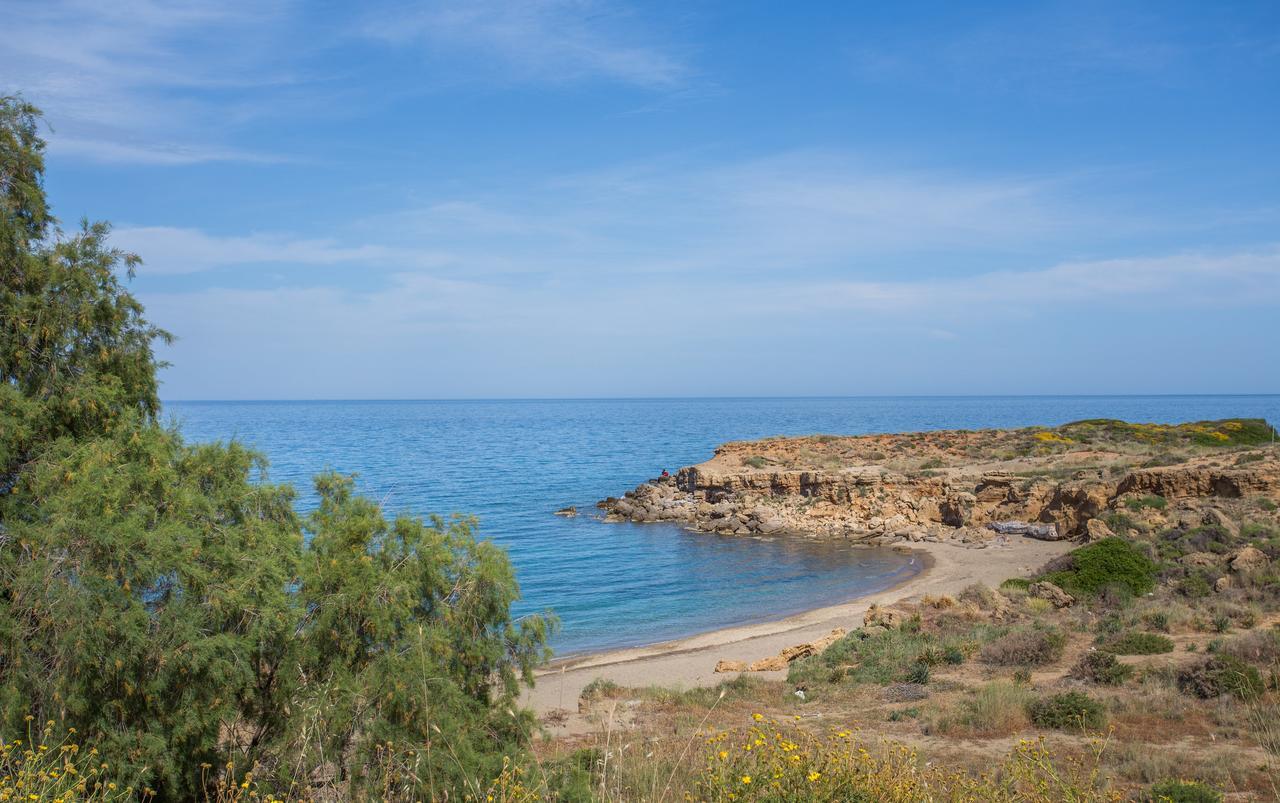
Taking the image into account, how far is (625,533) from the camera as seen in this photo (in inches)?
1703

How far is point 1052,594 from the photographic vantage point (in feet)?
70.7

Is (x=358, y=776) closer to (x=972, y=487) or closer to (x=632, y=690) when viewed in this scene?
(x=632, y=690)

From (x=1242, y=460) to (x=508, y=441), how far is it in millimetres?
99018

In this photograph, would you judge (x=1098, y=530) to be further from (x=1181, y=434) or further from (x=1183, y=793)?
(x=1181, y=434)

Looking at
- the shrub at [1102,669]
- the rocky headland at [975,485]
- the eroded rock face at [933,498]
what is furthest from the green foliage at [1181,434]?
the shrub at [1102,669]

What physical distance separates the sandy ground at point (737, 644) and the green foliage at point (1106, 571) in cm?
415

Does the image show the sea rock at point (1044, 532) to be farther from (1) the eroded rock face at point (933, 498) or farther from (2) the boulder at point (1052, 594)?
(2) the boulder at point (1052, 594)

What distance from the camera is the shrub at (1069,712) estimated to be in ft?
36.7

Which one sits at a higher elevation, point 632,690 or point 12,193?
point 12,193

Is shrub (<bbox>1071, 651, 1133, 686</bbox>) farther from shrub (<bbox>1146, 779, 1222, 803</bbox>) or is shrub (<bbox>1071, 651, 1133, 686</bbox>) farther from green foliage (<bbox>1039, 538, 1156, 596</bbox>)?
green foliage (<bbox>1039, 538, 1156, 596</bbox>)

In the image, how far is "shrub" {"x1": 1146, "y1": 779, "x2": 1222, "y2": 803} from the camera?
7.67 metres

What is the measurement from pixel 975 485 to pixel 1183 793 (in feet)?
119

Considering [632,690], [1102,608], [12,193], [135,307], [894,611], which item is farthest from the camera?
[894,611]

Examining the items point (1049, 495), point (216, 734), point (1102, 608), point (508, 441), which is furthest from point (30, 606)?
point (508, 441)
